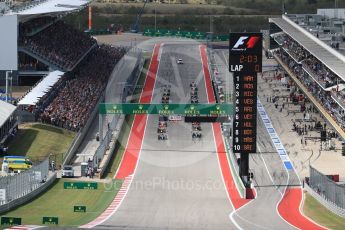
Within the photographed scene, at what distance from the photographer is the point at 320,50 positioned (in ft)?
395

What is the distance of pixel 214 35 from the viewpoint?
197 metres

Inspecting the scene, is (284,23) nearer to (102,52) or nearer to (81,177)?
(102,52)

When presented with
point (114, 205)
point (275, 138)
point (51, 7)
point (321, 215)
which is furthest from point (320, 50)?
point (114, 205)

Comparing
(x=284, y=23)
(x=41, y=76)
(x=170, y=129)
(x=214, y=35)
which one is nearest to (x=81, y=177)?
(x=170, y=129)

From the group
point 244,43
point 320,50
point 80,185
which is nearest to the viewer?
point 244,43

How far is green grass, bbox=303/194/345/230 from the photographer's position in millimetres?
69438

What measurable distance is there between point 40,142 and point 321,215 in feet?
95.1

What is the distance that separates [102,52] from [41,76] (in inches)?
1356


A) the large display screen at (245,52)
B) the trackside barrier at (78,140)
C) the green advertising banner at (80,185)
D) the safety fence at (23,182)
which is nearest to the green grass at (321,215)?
the large display screen at (245,52)

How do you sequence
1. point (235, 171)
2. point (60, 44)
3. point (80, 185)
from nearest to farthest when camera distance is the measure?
1. point (80, 185)
2. point (235, 171)
3. point (60, 44)

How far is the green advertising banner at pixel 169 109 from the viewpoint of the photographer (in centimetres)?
9644

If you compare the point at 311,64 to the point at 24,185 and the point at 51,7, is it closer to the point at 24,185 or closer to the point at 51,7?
the point at 51,7

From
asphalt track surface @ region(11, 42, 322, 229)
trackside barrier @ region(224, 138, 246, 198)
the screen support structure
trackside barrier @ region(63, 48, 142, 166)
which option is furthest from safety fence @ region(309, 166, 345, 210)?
trackside barrier @ region(63, 48, 142, 166)

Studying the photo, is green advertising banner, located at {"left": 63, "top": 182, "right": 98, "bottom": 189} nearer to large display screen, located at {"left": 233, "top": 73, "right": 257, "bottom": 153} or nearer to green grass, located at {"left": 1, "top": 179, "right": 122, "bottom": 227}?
green grass, located at {"left": 1, "top": 179, "right": 122, "bottom": 227}
